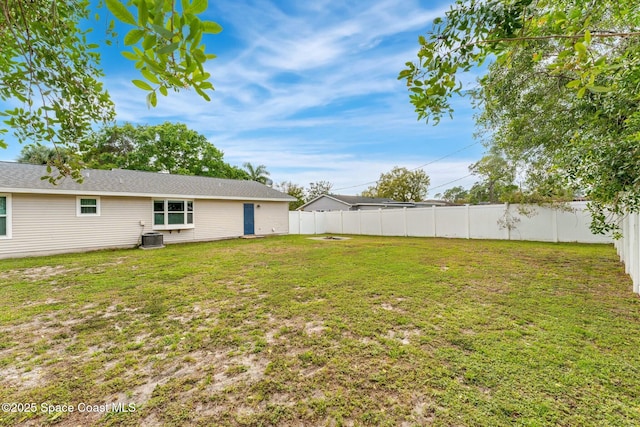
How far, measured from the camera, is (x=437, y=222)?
13.9m

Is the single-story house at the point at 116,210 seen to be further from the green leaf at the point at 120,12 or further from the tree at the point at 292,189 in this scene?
the tree at the point at 292,189

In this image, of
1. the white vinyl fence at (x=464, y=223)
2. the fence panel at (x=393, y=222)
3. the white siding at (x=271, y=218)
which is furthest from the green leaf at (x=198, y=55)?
the fence panel at (x=393, y=222)

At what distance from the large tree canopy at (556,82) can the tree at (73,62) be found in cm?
127

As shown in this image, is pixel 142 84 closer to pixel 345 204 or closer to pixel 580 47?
pixel 580 47

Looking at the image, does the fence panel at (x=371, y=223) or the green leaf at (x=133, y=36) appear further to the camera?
the fence panel at (x=371, y=223)

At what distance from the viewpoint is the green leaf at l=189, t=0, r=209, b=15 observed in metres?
0.94

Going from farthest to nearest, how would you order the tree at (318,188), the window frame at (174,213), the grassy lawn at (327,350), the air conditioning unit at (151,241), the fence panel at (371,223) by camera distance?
the tree at (318,188) → the fence panel at (371,223) → the window frame at (174,213) → the air conditioning unit at (151,241) → the grassy lawn at (327,350)

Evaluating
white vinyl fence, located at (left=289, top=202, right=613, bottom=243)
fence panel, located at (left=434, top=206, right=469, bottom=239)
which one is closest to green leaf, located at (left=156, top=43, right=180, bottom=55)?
white vinyl fence, located at (left=289, top=202, right=613, bottom=243)

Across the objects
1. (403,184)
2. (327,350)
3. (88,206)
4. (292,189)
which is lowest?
(327,350)

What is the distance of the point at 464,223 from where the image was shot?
42.4 ft

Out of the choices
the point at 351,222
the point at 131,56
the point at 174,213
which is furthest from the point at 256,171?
the point at 131,56

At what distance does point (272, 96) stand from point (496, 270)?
1042 centimetres

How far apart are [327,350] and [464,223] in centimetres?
1238

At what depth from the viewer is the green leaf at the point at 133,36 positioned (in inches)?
35.2
